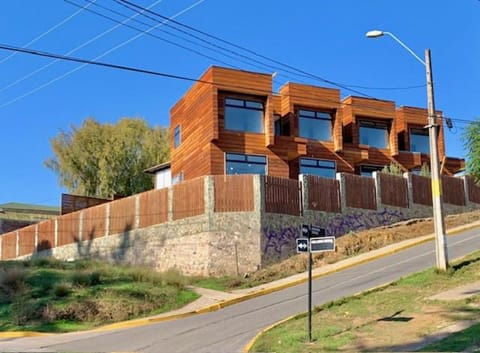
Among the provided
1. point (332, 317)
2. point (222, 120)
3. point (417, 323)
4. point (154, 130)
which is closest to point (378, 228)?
point (222, 120)

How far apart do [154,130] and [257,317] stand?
4150 centimetres

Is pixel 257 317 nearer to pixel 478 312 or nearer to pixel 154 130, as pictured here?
pixel 478 312

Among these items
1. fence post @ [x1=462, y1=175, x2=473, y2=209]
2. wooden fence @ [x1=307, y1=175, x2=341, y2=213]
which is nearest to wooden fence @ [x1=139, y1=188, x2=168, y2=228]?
wooden fence @ [x1=307, y1=175, x2=341, y2=213]

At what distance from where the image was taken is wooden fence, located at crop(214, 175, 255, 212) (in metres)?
28.1

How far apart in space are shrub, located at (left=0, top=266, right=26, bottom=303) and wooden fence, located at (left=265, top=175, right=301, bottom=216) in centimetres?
1124

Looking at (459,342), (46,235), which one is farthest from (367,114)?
(459,342)

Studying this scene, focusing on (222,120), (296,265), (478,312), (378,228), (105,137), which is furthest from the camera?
(105,137)

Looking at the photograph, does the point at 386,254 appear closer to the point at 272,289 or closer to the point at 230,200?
the point at 272,289

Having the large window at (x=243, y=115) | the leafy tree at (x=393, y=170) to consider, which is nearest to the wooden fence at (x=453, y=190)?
the leafy tree at (x=393, y=170)

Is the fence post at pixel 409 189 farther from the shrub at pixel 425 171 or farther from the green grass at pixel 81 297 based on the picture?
the green grass at pixel 81 297

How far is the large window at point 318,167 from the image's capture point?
37.1 metres

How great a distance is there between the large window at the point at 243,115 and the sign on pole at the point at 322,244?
21913 millimetres

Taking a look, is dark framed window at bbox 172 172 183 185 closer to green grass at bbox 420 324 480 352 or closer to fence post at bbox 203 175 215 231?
fence post at bbox 203 175 215 231

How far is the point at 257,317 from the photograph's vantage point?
1722 cm
